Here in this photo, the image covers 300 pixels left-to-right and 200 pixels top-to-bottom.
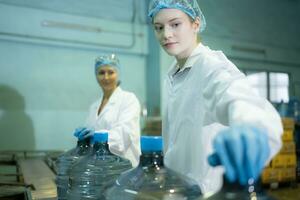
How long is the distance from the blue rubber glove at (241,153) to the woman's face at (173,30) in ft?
2.09

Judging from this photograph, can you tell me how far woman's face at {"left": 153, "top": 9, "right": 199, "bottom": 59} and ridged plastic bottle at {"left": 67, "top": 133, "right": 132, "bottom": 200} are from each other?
0.40 meters

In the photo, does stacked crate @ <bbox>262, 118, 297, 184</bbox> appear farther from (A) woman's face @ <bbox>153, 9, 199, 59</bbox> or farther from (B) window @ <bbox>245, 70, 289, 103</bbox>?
(A) woman's face @ <bbox>153, 9, 199, 59</bbox>

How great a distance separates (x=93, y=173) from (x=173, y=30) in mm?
566

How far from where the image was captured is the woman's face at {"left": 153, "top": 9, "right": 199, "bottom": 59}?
3.50 feet

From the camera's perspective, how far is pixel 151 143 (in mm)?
747

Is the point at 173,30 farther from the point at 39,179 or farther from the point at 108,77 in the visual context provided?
the point at 39,179

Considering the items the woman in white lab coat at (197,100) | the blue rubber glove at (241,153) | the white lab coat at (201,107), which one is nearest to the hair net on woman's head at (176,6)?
the woman in white lab coat at (197,100)

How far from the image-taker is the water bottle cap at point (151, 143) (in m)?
0.75

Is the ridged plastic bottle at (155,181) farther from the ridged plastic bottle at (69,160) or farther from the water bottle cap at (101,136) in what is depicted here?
the ridged plastic bottle at (69,160)

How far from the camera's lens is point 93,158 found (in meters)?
1.11

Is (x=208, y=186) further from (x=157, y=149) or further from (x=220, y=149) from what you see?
(x=220, y=149)

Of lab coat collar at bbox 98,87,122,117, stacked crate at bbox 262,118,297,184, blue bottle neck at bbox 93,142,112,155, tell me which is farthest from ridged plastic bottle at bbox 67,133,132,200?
stacked crate at bbox 262,118,297,184

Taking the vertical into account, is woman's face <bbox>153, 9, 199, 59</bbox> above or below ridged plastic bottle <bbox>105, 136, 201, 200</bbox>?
above

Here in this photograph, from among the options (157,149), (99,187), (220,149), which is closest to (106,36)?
(99,187)
